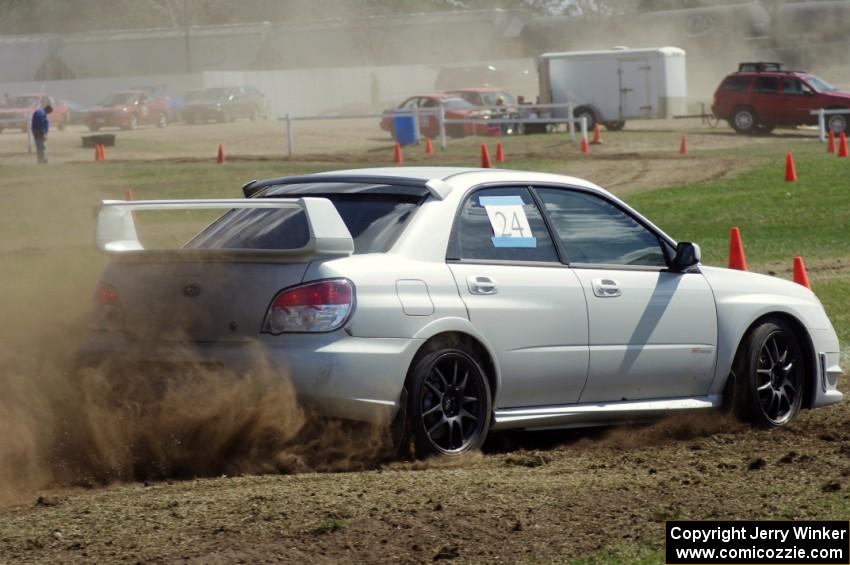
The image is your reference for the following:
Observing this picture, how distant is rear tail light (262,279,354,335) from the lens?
255 inches

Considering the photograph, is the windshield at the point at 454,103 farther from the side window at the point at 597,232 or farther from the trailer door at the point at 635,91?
the side window at the point at 597,232

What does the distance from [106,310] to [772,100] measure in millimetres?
37434

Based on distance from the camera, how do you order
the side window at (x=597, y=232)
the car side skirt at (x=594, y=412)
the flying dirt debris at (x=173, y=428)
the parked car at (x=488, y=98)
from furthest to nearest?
the parked car at (x=488, y=98), the side window at (x=597, y=232), the car side skirt at (x=594, y=412), the flying dirt debris at (x=173, y=428)

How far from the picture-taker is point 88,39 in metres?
68.0

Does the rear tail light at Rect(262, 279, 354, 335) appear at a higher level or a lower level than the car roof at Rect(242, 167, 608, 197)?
lower

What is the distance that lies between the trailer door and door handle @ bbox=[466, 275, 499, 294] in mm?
39791

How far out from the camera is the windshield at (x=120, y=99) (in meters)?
57.4

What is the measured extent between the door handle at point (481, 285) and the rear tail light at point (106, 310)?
1719 mm

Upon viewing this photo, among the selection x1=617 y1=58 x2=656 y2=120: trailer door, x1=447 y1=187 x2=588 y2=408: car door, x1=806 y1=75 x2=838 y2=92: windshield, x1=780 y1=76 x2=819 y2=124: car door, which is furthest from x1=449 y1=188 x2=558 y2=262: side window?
x1=617 y1=58 x2=656 y2=120: trailer door

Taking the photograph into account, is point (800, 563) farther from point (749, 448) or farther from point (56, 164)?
point (56, 164)

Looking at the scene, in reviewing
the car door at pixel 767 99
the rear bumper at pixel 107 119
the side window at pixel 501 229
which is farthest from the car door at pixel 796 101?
the side window at pixel 501 229

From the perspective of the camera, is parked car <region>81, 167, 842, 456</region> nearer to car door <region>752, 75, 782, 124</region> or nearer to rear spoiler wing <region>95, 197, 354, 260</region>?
rear spoiler wing <region>95, 197, 354, 260</region>

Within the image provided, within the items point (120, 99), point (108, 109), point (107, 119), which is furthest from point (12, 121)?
point (120, 99)

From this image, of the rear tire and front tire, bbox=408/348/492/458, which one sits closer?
front tire, bbox=408/348/492/458
